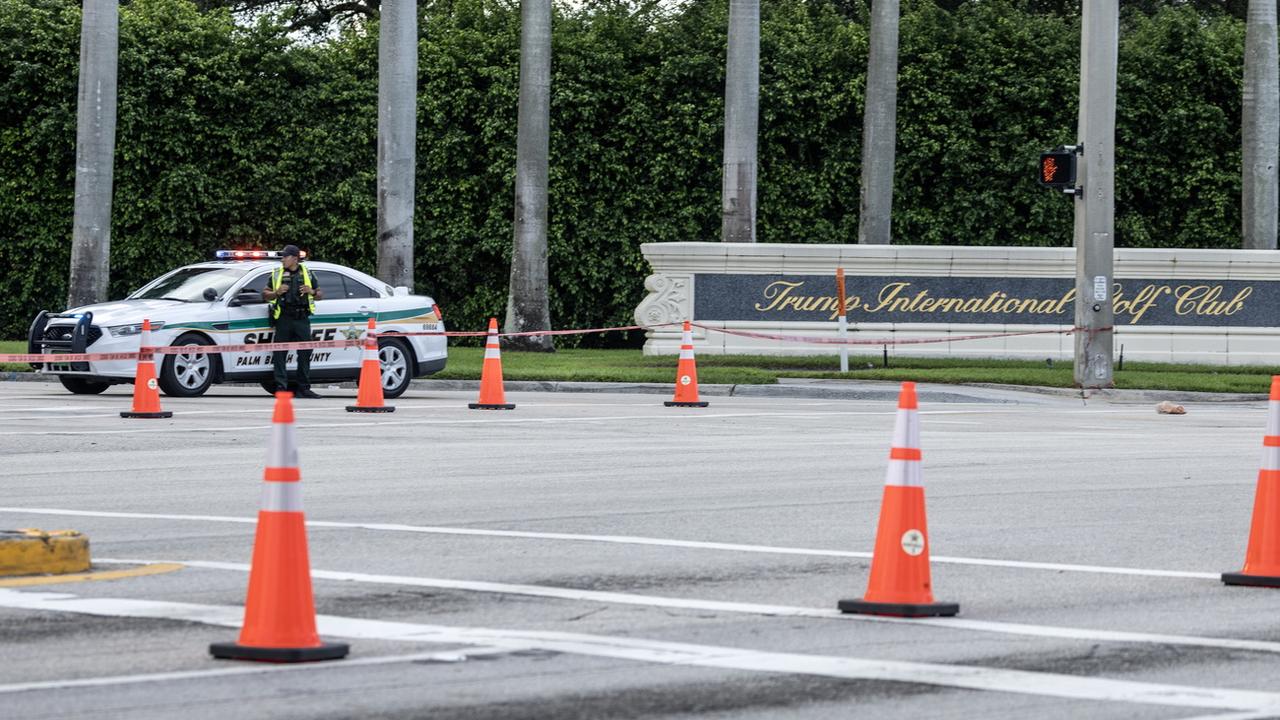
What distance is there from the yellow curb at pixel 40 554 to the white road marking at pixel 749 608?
37 centimetres

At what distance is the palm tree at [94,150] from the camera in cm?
3033

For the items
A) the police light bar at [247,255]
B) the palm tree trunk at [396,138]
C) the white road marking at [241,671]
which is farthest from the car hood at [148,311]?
the white road marking at [241,671]

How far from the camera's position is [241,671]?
7.34 m

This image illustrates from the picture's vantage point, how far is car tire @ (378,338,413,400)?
2481 centimetres

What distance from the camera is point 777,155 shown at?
36.9 metres

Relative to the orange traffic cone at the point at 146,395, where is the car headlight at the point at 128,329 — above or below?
above

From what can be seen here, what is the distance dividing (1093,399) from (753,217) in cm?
783

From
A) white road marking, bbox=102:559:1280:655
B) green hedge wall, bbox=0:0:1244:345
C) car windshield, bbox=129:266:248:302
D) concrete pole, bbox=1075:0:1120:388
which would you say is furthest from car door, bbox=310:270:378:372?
white road marking, bbox=102:559:1280:655

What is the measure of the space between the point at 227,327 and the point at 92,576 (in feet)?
47.8

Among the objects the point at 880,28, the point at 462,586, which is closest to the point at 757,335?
the point at 880,28

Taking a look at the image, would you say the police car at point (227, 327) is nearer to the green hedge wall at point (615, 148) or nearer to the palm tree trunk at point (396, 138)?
the palm tree trunk at point (396, 138)

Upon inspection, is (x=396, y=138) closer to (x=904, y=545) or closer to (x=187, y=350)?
(x=187, y=350)

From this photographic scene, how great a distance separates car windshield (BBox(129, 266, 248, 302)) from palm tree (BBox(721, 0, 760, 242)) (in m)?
10.2

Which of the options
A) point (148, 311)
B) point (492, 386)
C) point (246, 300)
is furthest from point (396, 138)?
point (492, 386)
